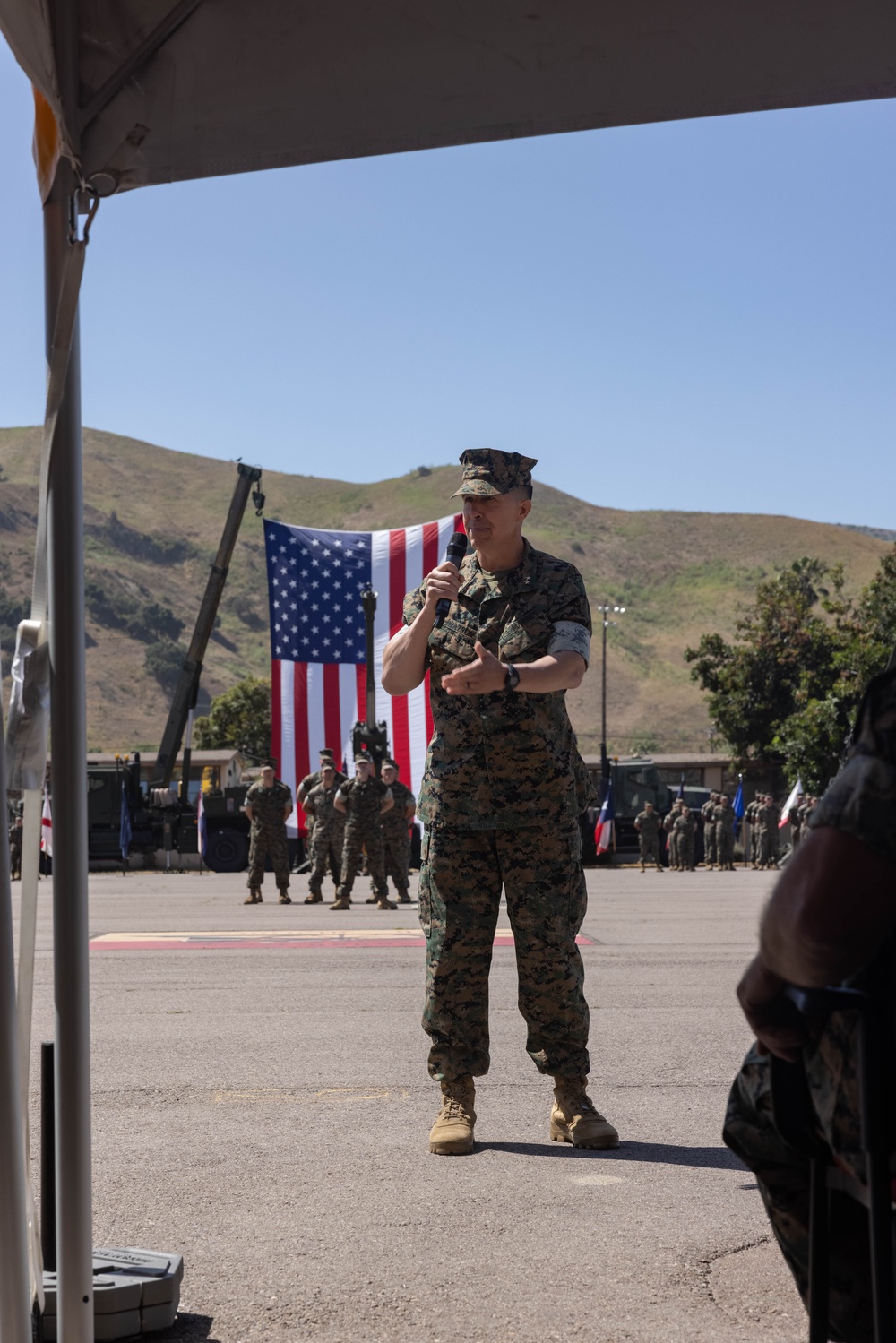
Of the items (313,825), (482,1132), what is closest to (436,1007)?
(482,1132)

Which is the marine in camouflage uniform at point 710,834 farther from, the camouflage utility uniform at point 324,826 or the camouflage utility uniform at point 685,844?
the camouflage utility uniform at point 324,826

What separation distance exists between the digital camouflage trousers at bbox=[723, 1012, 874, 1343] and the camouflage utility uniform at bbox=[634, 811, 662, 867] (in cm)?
3620

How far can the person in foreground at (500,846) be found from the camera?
445cm

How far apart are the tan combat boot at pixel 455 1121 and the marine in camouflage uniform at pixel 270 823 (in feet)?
49.8

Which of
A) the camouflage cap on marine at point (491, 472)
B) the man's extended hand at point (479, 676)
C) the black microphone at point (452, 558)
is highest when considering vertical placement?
the camouflage cap on marine at point (491, 472)

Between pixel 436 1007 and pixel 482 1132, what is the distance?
52 cm

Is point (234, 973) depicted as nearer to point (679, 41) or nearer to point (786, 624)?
point (679, 41)

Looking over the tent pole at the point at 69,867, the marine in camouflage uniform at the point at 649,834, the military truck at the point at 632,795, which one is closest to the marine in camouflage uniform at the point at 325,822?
the tent pole at the point at 69,867

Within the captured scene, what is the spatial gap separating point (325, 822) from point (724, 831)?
69.5 feet

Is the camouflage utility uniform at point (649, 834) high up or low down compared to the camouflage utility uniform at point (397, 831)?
down

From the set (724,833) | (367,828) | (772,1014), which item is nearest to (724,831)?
(724,833)

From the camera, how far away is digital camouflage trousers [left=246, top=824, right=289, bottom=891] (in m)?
19.6

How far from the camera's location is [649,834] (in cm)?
3809

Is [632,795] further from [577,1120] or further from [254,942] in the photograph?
[577,1120]
